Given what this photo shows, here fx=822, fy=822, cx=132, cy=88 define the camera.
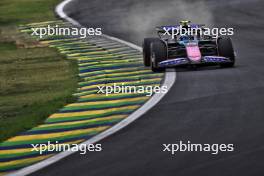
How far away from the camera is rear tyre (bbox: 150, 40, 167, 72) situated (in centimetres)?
1853

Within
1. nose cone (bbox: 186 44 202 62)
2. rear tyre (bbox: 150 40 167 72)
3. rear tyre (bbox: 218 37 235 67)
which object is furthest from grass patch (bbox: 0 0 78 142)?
rear tyre (bbox: 218 37 235 67)

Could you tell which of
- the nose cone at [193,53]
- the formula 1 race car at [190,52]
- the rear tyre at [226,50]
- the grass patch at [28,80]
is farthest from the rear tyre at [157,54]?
the grass patch at [28,80]

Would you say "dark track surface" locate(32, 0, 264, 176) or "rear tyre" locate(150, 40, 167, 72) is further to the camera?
"rear tyre" locate(150, 40, 167, 72)

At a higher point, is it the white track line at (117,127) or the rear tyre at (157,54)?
the rear tyre at (157,54)

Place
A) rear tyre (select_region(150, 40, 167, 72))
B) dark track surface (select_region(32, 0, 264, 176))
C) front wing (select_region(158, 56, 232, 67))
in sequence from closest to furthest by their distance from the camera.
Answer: dark track surface (select_region(32, 0, 264, 176)), front wing (select_region(158, 56, 232, 67)), rear tyre (select_region(150, 40, 167, 72))

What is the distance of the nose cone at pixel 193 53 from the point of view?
1855 centimetres

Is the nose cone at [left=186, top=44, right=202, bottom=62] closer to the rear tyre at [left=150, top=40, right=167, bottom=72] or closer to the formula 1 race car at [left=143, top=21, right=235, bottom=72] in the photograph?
the formula 1 race car at [left=143, top=21, right=235, bottom=72]

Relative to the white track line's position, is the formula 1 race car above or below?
above

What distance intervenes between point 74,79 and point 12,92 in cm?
170

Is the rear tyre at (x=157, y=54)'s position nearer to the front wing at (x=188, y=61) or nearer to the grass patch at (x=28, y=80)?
the front wing at (x=188, y=61)

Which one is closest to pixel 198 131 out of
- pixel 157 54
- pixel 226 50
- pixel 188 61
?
pixel 188 61

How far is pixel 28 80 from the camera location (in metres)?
18.9

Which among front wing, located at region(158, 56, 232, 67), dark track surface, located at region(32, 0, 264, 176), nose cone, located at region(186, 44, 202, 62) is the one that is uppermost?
nose cone, located at region(186, 44, 202, 62)

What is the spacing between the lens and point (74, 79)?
18.4 metres
